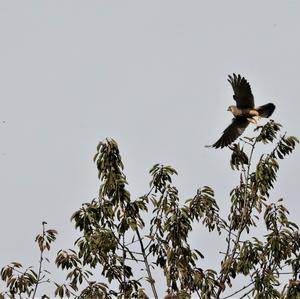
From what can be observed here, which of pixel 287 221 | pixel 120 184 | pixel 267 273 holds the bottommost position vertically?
pixel 267 273

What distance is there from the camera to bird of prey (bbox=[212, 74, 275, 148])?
12.5 meters

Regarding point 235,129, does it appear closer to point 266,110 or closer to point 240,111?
point 240,111

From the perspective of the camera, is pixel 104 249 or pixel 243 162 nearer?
pixel 104 249

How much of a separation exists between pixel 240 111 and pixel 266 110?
53 cm

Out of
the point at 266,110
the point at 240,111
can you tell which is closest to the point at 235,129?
the point at 240,111

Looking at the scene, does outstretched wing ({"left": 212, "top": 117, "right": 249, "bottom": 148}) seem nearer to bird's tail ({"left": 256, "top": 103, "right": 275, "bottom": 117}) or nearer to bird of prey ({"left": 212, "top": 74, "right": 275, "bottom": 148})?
bird of prey ({"left": 212, "top": 74, "right": 275, "bottom": 148})

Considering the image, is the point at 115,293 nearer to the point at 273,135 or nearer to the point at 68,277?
the point at 68,277

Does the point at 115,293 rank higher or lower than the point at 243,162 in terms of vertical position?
lower

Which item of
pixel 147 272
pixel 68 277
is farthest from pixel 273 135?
pixel 68 277

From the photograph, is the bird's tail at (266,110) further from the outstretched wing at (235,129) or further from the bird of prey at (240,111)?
the outstretched wing at (235,129)

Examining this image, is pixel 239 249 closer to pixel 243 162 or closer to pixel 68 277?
pixel 243 162

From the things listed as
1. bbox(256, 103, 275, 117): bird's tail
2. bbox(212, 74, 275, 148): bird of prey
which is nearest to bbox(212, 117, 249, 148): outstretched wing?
bbox(212, 74, 275, 148): bird of prey

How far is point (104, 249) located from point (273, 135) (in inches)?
91.3

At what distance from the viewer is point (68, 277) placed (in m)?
9.56
